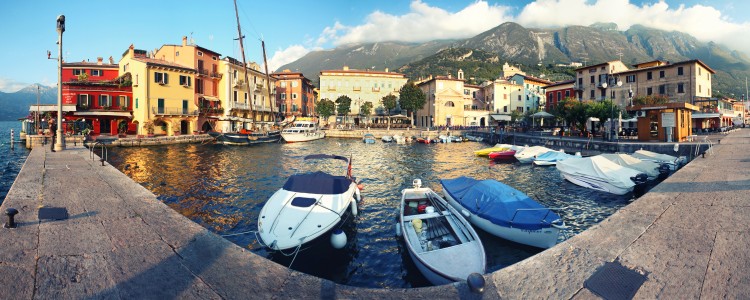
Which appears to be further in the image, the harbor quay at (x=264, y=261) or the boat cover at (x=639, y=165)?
the boat cover at (x=639, y=165)

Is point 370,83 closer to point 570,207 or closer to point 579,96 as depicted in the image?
point 579,96

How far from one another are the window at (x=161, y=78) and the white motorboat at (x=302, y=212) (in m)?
45.2

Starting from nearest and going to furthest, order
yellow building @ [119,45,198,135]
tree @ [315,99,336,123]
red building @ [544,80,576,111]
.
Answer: yellow building @ [119,45,198,135], red building @ [544,80,576,111], tree @ [315,99,336,123]

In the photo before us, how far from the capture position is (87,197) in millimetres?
10031

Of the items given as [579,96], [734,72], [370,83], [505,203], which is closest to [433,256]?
[505,203]

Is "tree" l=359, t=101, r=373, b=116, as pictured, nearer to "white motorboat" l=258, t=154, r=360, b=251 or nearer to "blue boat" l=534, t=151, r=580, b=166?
"blue boat" l=534, t=151, r=580, b=166

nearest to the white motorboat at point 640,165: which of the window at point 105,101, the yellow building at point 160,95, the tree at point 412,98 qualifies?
the yellow building at point 160,95

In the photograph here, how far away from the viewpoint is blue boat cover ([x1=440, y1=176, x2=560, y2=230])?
10.3 meters

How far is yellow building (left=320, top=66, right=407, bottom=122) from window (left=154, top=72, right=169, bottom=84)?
39736mm

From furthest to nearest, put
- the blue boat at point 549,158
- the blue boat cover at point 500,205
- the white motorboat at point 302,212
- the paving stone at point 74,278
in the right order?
the blue boat at point 549,158 < the blue boat cover at point 500,205 < the white motorboat at point 302,212 < the paving stone at point 74,278

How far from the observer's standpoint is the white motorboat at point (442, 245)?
24.8 feet

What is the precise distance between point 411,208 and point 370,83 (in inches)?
2973

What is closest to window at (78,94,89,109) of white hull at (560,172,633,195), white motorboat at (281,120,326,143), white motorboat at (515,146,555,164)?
white motorboat at (281,120,326,143)

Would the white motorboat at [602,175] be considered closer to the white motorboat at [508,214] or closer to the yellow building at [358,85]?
the white motorboat at [508,214]
